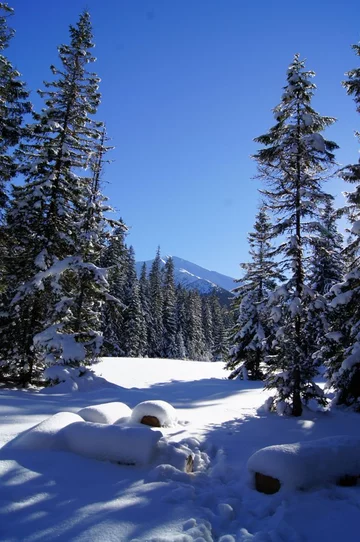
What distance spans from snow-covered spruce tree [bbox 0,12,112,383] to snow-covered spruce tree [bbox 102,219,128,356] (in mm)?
947

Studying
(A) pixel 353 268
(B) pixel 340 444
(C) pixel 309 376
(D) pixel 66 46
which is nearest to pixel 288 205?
(A) pixel 353 268

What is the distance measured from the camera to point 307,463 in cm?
510

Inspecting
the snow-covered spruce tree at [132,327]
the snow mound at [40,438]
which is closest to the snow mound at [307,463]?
the snow mound at [40,438]

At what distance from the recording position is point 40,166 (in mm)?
14062

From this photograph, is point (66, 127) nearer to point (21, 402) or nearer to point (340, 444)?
point (21, 402)

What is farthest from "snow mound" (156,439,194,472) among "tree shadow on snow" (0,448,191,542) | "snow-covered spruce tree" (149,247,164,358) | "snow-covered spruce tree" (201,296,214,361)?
"snow-covered spruce tree" (201,296,214,361)

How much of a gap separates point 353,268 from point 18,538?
1180 cm

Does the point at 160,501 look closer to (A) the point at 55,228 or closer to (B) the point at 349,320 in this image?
(B) the point at 349,320

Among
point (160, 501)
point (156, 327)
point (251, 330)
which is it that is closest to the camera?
point (160, 501)

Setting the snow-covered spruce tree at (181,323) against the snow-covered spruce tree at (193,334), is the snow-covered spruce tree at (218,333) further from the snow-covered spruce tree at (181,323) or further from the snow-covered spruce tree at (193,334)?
the snow-covered spruce tree at (181,323)

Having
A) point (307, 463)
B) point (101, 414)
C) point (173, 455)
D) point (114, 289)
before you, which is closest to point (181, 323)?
point (114, 289)

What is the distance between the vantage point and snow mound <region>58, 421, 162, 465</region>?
5.47 meters

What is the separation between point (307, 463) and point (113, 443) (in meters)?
3.11

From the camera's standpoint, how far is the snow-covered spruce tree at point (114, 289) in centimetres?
1466
